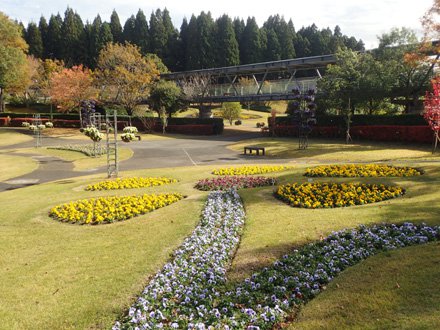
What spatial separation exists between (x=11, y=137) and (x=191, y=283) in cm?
4925

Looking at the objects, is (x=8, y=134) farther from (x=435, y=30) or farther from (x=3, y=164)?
(x=435, y=30)

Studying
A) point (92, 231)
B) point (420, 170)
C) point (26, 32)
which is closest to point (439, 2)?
point (420, 170)

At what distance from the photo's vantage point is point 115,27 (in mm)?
95062

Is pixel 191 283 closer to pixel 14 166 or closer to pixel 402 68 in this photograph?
pixel 14 166

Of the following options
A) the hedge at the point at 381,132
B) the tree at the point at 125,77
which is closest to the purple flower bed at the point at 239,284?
the hedge at the point at 381,132

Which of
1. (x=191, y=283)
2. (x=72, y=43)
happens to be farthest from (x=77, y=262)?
(x=72, y=43)

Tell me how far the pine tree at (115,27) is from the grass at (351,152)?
71116 mm

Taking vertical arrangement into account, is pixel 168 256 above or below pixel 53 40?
below

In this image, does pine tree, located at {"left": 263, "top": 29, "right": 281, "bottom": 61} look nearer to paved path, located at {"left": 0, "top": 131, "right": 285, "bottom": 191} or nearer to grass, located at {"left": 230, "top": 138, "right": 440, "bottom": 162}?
paved path, located at {"left": 0, "top": 131, "right": 285, "bottom": 191}

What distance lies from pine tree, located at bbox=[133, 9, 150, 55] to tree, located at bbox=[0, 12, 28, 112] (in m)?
35.4

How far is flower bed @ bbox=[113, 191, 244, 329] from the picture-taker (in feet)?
17.7

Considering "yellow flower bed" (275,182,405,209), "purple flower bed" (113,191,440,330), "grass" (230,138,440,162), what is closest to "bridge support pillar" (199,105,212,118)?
"grass" (230,138,440,162)

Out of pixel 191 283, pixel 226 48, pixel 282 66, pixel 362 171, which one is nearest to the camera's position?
pixel 191 283

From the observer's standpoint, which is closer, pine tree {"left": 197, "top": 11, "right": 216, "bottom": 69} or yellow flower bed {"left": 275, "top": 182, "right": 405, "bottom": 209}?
yellow flower bed {"left": 275, "top": 182, "right": 405, "bottom": 209}
